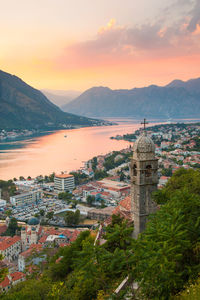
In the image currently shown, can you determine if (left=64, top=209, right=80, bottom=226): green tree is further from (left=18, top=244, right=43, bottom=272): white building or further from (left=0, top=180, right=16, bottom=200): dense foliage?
(left=0, top=180, right=16, bottom=200): dense foliage

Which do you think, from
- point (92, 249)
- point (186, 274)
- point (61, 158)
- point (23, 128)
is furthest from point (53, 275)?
point (23, 128)

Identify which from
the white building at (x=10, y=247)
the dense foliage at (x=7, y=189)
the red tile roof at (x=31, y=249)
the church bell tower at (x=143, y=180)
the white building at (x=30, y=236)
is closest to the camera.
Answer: the church bell tower at (x=143, y=180)

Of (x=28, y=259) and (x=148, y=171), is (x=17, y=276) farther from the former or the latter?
(x=148, y=171)

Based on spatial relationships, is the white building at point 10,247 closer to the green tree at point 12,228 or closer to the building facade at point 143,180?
the green tree at point 12,228

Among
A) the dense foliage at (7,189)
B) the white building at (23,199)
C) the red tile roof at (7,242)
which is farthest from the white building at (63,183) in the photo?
the red tile roof at (7,242)

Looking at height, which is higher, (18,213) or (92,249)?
(92,249)

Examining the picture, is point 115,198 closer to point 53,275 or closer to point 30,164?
point 53,275

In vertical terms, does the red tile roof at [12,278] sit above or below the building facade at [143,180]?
below

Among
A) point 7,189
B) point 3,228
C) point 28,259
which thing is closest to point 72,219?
point 3,228
